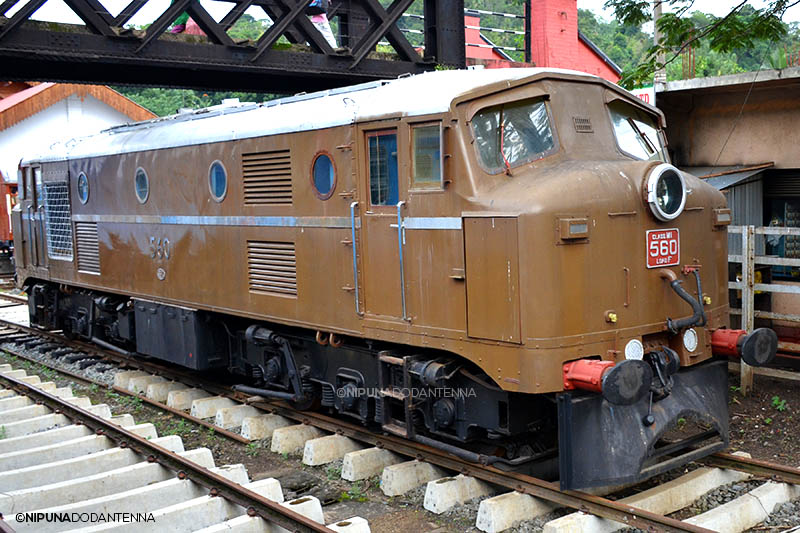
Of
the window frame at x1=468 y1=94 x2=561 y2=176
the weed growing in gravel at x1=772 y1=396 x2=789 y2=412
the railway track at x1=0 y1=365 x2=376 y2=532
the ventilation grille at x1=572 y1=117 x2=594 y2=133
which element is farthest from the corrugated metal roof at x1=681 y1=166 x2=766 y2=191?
the railway track at x1=0 y1=365 x2=376 y2=532

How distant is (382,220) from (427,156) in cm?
73

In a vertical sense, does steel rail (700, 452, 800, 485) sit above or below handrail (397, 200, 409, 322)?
below

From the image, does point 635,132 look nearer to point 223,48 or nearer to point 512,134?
point 512,134

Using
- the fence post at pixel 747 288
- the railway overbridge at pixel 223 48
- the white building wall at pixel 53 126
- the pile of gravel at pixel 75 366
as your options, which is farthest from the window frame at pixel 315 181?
the white building wall at pixel 53 126

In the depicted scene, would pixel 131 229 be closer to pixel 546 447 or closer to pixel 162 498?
pixel 162 498

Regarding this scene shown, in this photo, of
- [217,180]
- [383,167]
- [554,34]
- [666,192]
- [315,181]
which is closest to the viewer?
[666,192]

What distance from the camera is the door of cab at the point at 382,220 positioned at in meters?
6.81

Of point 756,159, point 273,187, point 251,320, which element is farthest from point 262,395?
point 756,159

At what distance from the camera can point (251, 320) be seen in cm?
951

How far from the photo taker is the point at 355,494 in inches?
273

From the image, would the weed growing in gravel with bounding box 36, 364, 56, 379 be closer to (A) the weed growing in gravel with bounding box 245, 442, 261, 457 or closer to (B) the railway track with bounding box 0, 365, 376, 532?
(B) the railway track with bounding box 0, 365, 376, 532

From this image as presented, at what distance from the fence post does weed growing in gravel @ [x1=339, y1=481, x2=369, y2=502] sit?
15.2 feet

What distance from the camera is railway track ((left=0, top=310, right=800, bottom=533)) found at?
5.80 meters

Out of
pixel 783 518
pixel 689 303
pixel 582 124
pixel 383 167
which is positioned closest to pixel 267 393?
pixel 383 167
